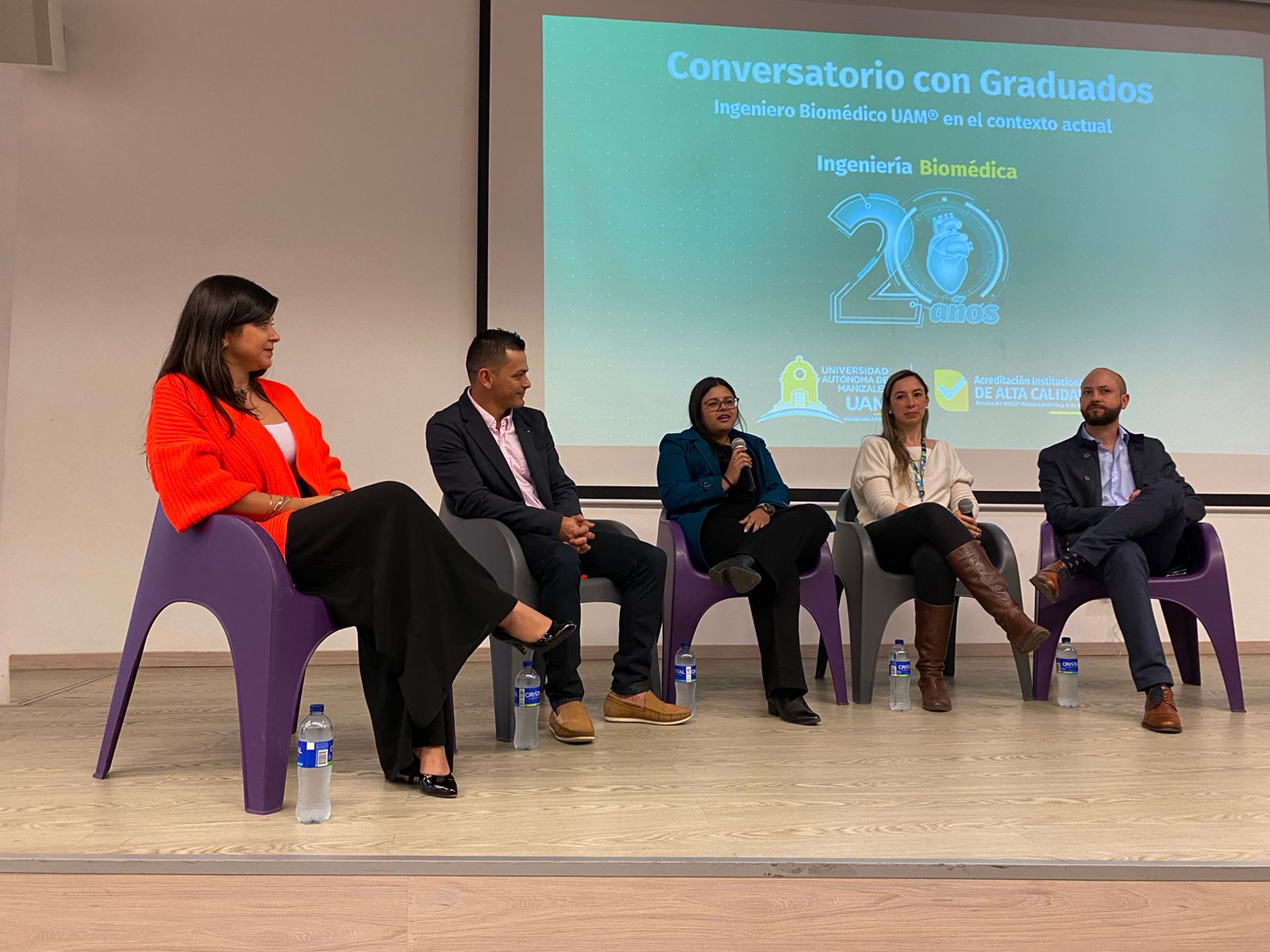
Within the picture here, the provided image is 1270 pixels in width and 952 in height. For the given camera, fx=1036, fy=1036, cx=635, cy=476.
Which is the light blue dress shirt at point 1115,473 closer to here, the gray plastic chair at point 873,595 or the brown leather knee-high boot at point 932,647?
the gray plastic chair at point 873,595

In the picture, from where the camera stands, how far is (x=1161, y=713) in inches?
107

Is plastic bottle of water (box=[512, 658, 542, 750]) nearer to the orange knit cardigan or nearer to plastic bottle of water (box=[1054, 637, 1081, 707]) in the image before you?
the orange knit cardigan

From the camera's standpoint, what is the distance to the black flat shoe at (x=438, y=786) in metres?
2.04

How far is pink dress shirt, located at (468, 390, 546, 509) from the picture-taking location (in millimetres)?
3021

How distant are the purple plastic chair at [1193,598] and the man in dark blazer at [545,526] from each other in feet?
3.92

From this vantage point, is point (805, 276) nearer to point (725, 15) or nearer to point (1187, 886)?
point (725, 15)

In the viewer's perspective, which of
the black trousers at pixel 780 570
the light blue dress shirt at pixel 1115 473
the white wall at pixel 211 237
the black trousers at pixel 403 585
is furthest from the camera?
the white wall at pixel 211 237

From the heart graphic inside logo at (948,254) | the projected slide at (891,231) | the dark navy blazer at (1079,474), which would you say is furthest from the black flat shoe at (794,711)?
the heart graphic inside logo at (948,254)

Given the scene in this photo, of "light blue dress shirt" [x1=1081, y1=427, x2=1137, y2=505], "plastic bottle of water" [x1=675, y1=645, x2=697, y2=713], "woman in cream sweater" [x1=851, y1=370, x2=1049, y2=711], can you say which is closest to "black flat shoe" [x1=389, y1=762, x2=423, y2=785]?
"plastic bottle of water" [x1=675, y1=645, x2=697, y2=713]

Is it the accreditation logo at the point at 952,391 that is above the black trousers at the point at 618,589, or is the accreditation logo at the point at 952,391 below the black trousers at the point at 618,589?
above

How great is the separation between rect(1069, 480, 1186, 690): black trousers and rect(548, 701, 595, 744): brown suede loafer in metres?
1.51

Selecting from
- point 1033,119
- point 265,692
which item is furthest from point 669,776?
point 1033,119

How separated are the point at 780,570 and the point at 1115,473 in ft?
4.22

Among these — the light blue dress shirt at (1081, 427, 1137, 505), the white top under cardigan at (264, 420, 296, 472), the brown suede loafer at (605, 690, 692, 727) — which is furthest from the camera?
the light blue dress shirt at (1081, 427, 1137, 505)
